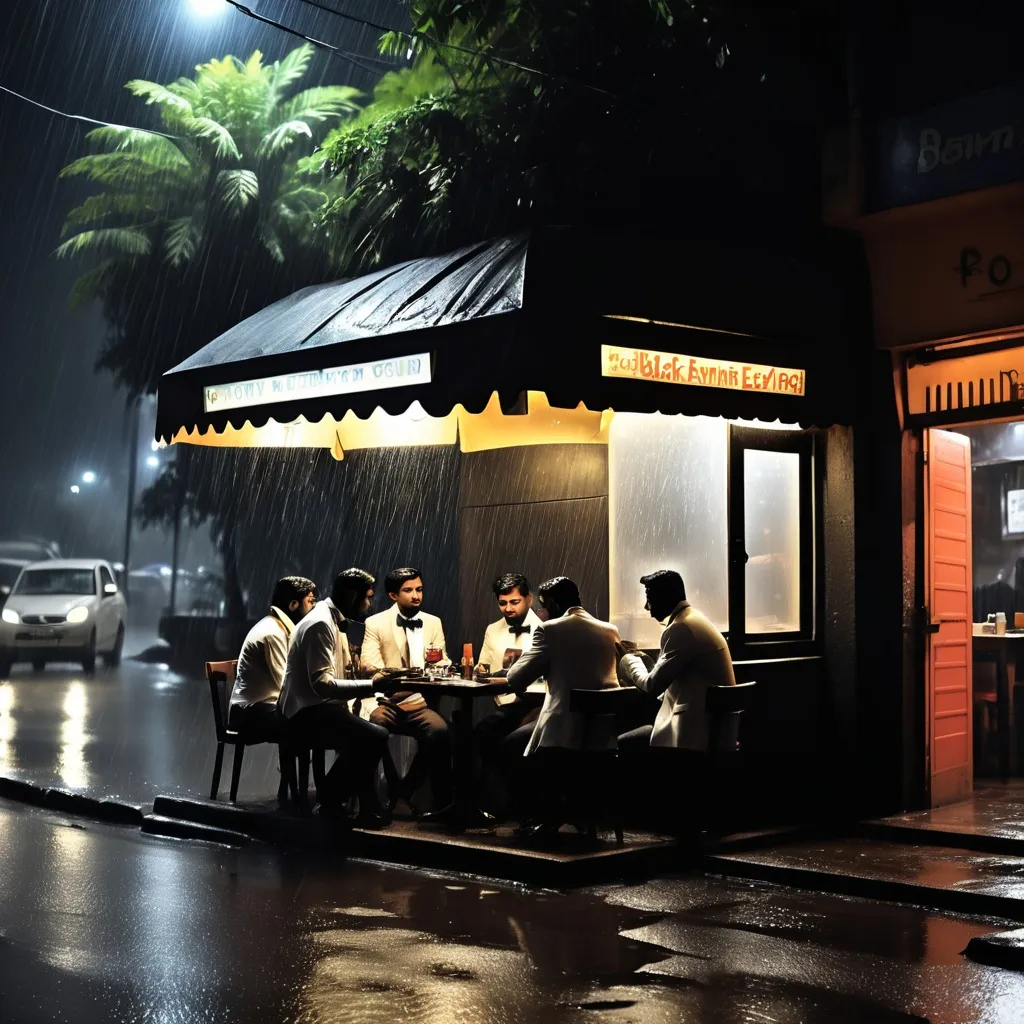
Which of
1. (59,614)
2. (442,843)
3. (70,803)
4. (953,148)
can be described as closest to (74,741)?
(70,803)

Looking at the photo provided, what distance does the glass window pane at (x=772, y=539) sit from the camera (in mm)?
10898

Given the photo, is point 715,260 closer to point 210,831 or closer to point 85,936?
point 210,831

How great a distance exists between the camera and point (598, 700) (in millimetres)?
9125

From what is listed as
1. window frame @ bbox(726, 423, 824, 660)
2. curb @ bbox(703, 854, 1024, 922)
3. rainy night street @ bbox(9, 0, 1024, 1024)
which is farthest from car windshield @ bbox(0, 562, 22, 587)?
curb @ bbox(703, 854, 1024, 922)

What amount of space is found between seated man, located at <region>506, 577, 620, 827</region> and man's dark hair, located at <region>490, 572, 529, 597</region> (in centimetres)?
150

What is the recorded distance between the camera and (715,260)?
33.8 ft

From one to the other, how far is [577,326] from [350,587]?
233 centimetres

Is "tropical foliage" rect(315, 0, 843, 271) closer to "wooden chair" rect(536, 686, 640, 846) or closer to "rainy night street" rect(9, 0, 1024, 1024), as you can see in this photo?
"rainy night street" rect(9, 0, 1024, 1024)

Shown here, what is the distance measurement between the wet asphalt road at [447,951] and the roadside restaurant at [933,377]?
2.72 m

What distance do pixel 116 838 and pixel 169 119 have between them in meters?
19.4

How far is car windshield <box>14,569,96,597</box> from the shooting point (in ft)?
85.9

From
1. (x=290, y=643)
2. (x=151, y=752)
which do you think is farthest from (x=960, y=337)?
(x=151, y=752)

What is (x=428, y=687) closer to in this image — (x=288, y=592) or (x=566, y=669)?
(x=566, y=669)

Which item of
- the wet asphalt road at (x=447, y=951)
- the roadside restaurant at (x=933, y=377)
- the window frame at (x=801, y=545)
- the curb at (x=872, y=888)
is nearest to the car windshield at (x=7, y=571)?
the wet asphalt road at (x=447, y=951)
